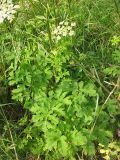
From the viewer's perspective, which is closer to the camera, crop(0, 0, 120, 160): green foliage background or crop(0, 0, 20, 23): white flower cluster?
crop(0, 0, 20, 23): white flower cluster

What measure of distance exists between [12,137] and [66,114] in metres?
0.55

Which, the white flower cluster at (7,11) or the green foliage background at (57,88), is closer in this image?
the white flower cluster at (7,11)

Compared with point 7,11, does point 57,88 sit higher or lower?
lower

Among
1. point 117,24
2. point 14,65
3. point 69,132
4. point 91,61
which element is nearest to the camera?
point 69,132

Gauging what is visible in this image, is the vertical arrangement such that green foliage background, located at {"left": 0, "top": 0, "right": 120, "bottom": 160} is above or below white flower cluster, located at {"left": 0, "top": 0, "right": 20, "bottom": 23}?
below

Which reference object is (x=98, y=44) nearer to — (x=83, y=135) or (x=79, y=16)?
(x=79, y=16)

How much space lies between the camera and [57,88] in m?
2.90

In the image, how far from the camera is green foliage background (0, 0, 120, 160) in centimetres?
272

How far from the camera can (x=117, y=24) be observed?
3430 millimetres

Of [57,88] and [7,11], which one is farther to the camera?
[57,88]

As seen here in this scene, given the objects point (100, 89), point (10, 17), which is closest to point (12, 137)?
point (100, 89)

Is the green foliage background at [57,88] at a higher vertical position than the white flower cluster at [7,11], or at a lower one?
lower

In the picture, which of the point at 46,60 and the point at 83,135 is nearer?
the point at 83,135

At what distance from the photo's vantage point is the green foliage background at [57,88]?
2725mm
